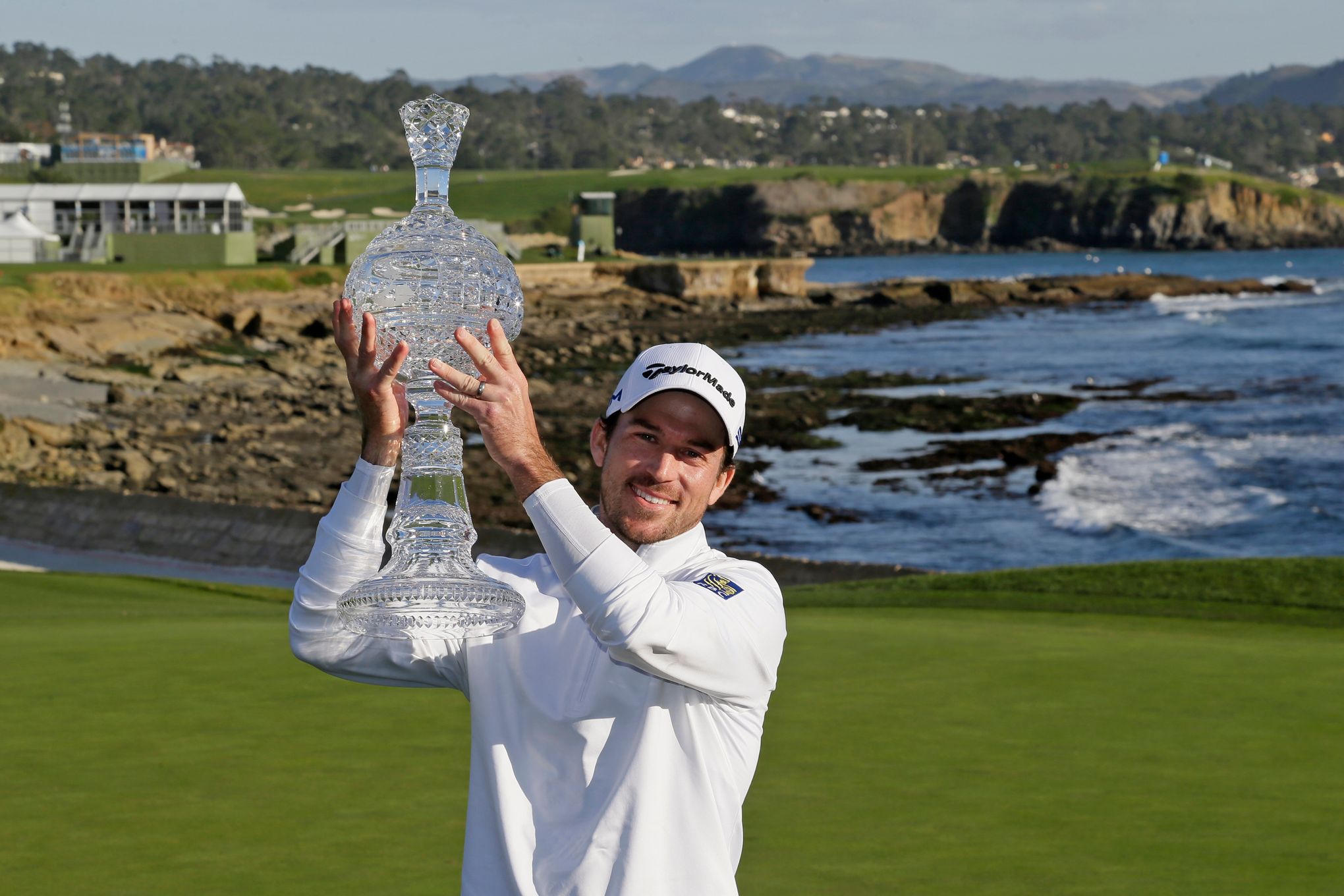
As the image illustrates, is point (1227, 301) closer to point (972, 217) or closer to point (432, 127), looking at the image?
point (972, 217)

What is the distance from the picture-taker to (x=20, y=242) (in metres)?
59.1

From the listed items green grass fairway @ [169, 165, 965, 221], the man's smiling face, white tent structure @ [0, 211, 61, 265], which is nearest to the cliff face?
green grass fairway @ [169, 165, 965, 221]

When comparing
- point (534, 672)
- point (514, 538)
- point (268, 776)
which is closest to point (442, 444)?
point (534, 672)

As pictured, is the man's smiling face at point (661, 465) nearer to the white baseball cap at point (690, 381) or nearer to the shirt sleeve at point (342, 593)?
the white baseball cap at point (690, 381)

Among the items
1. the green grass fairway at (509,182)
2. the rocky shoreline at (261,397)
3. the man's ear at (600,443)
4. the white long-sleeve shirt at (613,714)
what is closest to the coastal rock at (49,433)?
the rocky shoreline at (261,397)

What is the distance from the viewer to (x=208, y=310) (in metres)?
51.3

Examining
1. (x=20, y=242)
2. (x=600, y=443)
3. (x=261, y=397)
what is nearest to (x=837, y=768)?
(x=600, y=443)

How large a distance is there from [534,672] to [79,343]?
42.4m

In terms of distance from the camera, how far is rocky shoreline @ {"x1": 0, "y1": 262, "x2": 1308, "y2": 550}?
26.8 m

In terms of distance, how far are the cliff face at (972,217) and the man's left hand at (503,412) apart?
523 feet

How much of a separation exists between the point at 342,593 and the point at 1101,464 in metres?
31.1

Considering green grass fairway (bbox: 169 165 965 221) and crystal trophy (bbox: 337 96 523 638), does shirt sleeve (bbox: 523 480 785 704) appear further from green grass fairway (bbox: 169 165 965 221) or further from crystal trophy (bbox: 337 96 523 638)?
green grass fairway (bbox: 169 165 965 221)

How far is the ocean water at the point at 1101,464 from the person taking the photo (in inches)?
993

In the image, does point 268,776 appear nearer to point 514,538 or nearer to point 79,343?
point 514,538
